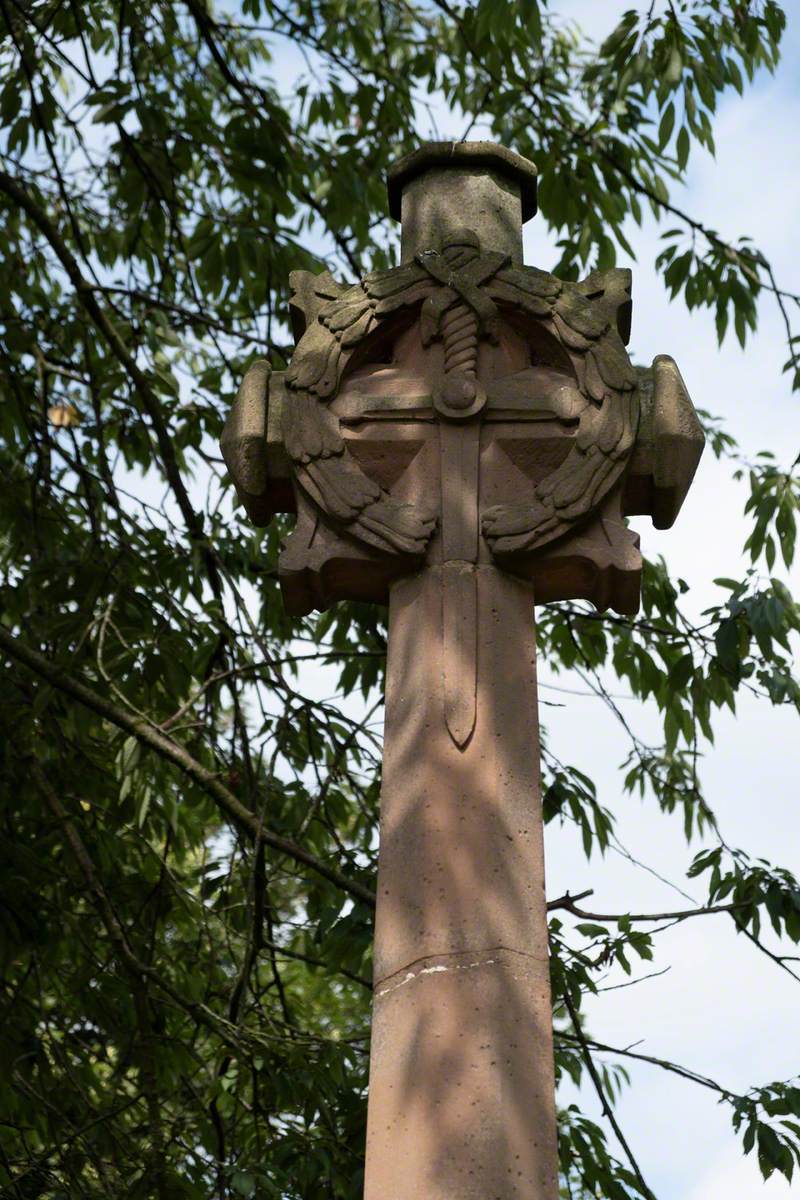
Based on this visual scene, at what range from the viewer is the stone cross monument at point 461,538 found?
2.91m

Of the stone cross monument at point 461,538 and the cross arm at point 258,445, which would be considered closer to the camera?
the stone cross monument at point 461,538

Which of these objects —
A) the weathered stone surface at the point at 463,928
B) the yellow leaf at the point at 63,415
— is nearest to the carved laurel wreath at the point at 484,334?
the weathered stone surface at the point at 463,928

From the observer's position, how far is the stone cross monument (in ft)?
9.56

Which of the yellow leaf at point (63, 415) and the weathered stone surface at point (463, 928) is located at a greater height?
the yellow leaf at point (63, 415)

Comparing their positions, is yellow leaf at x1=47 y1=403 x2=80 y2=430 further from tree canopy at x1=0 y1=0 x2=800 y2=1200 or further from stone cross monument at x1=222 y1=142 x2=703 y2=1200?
stone cross monument at x1=222 y1=142 x2=703 y2=1200

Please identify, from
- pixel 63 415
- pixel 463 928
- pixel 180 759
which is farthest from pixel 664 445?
pixel 63 415

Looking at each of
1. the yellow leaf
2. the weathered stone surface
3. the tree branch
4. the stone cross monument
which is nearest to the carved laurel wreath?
the stone cross monument

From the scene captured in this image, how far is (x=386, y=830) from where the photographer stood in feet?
10.5

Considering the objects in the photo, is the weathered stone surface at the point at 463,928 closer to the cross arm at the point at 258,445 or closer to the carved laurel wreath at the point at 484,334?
the carved laurel wreath at the point at 484,334

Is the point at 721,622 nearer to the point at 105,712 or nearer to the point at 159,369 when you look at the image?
the point at 105,712

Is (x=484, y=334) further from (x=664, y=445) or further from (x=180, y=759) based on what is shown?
(x=180, y=759)

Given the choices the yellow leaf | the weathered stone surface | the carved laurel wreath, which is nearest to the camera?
the weathered stone surface

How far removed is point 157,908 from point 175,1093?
Result: 1.91 feet

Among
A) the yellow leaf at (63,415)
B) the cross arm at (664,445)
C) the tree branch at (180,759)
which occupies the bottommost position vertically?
the cross arm at (664,445)
